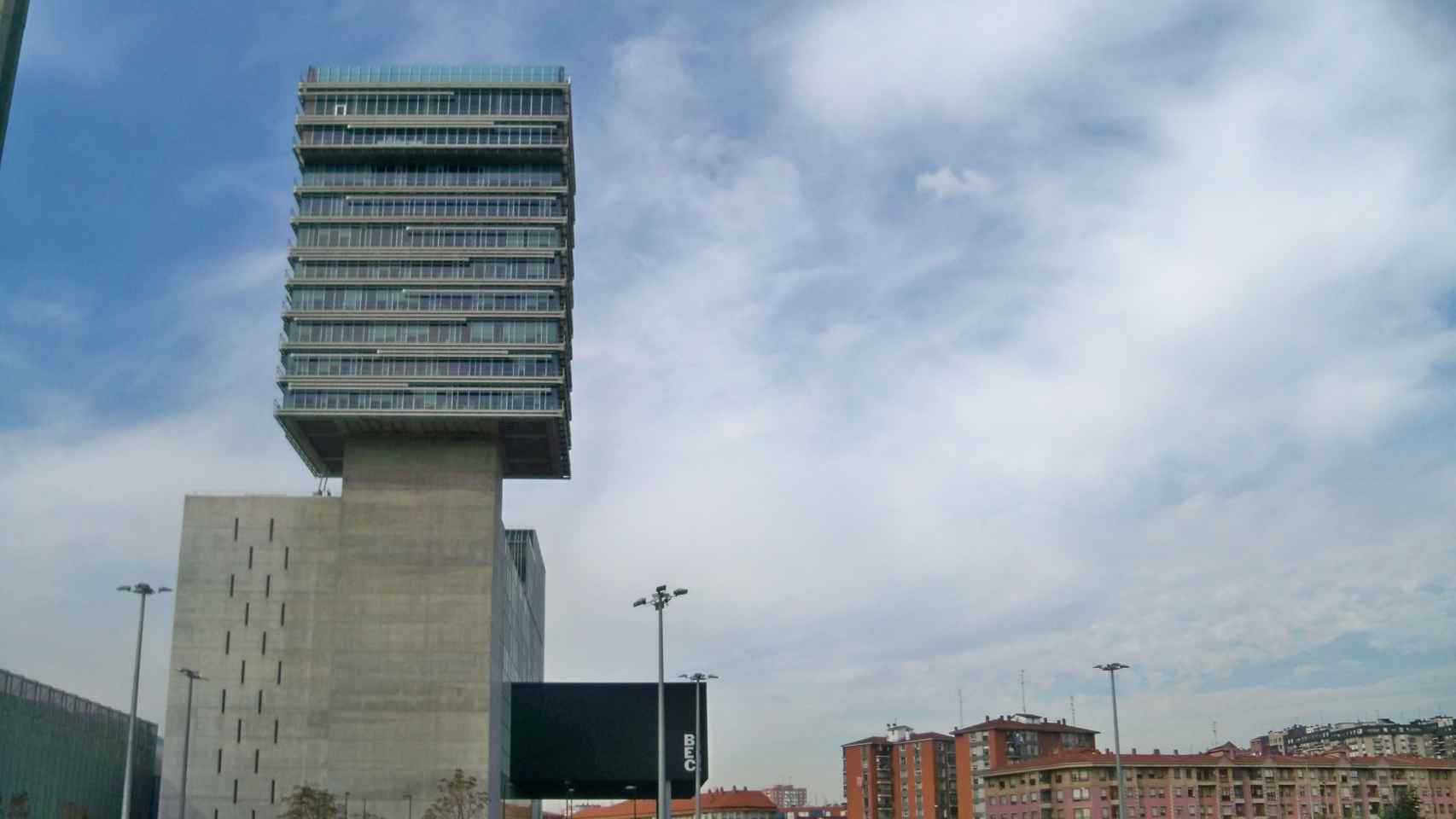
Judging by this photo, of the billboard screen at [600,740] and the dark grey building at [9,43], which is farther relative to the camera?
the billboard screen at [600,740]

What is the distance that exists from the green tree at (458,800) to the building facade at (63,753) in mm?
20301

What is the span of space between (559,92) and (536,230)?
447 inches

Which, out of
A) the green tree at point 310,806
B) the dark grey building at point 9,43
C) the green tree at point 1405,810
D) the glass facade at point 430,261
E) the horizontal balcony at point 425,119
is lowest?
the green tree at point 1405,810

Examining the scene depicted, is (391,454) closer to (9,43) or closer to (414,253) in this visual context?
(414,253)

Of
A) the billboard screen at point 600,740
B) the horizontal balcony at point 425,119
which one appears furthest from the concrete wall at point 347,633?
the horizontal balcony at point 425,119

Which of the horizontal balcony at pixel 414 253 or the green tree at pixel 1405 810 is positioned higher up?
the horizontal balcony at pixel 414 253

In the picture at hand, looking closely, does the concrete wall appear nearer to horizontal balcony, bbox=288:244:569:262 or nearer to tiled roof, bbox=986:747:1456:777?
horizontal balcony, bbox=288:244:569:262

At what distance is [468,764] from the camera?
98.5 m

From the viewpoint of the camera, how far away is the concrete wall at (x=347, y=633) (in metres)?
98.6

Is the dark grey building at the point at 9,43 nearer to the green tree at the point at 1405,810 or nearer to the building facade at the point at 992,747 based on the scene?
the green tree at the point at 1405,810

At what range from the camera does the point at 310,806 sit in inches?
3553

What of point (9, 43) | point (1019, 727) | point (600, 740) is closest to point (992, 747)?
point (1019, 727)

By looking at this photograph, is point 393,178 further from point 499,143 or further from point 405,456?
point 405,456

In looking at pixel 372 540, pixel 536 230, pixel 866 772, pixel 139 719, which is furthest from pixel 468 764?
pixel 866 772
